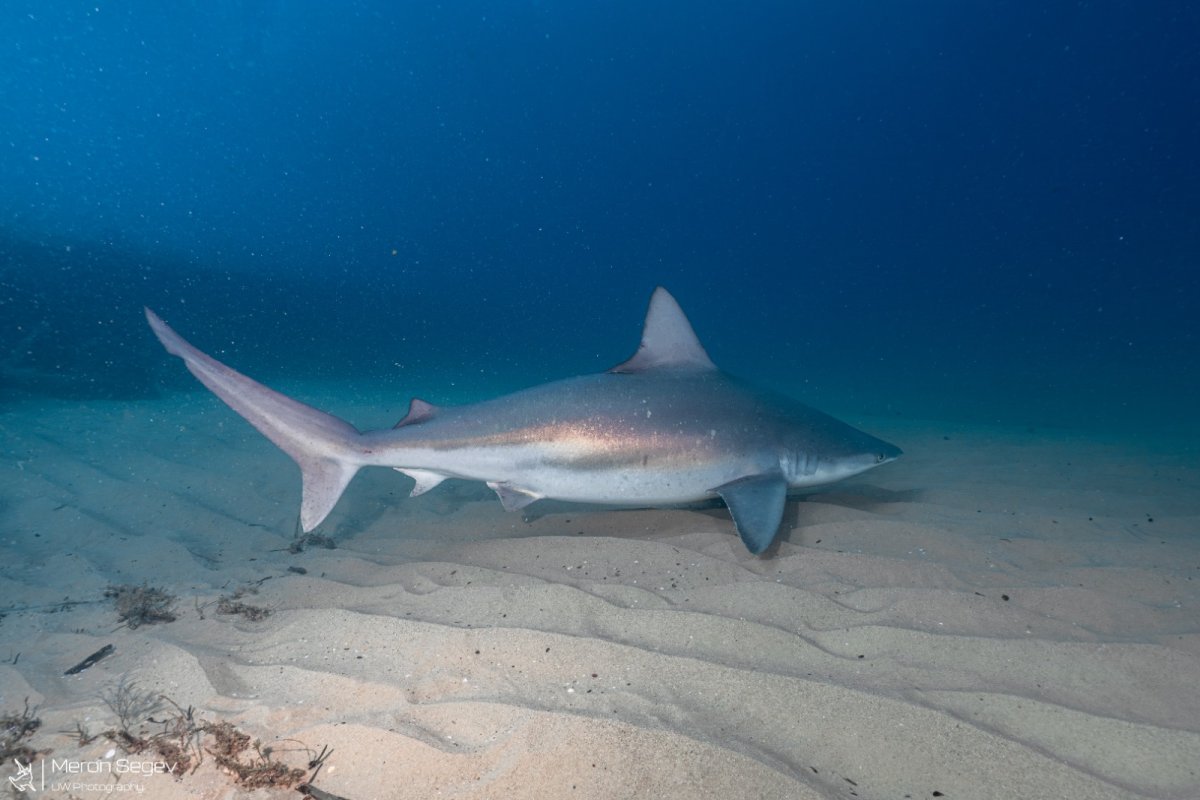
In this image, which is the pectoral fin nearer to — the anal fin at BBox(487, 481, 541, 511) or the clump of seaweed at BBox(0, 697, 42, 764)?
the anal fin at BBox(487, 481, 541, 511)

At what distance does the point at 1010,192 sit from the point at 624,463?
143 m

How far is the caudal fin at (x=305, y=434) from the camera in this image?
3838mm

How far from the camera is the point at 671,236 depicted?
4970 inches

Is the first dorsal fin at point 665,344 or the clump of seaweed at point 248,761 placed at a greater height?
the first dorsal fin at point 665,344

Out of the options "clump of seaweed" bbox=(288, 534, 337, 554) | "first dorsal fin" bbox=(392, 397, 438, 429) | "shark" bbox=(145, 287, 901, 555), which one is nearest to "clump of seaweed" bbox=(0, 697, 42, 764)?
"shark" bbox=(145, 287, 901, 555)

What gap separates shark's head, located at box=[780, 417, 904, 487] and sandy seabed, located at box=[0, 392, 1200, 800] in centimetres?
36

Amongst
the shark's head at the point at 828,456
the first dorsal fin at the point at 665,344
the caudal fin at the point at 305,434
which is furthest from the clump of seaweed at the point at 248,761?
the shark's head at the point at 828,456

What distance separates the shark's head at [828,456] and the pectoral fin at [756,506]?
0.31m


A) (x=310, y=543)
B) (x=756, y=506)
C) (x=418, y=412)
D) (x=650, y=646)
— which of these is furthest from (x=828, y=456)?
(x=310, y=543)

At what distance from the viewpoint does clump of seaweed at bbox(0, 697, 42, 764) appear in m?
2.10

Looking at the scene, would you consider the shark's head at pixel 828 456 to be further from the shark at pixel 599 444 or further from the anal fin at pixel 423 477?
the anal fin at pixel 423 477

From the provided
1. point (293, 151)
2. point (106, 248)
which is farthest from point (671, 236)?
point (106, 248)

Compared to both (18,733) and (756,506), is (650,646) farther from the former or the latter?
(18,733)

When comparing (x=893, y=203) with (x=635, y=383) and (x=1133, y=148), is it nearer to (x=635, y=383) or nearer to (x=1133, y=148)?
(x=1133, y=148)
